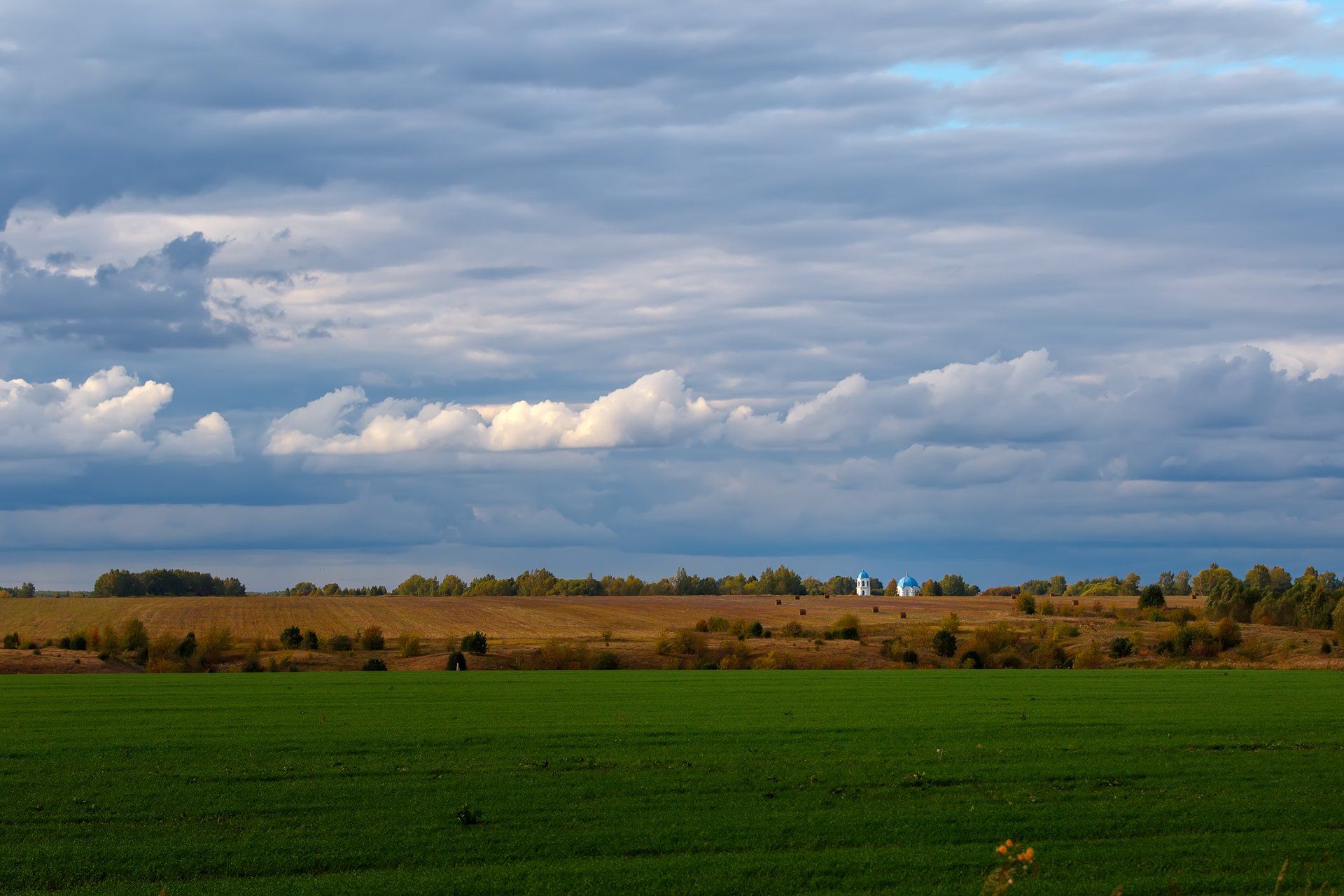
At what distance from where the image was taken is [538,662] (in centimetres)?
7612

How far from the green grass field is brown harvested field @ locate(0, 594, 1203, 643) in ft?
203

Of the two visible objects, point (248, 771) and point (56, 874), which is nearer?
point (56, 874)

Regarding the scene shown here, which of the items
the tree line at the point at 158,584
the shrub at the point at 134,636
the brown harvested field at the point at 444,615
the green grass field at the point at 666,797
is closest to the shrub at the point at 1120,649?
the brown harvested field at the point at 444,615

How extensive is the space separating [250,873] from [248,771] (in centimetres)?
772

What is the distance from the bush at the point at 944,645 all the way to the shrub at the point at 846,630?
898 centimetres

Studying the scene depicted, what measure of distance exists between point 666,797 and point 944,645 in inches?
2710

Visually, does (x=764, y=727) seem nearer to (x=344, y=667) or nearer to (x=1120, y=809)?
(x=1120, y=809)

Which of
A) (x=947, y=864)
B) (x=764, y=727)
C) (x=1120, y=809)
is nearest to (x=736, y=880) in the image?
(x=947, y=864)

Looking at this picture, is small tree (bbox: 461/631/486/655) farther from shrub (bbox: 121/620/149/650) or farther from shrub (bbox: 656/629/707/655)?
shrub (bbox: 121/620/149/650)

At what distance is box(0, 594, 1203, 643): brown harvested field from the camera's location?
99125 mm

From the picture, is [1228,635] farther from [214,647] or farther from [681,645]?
[214,647]

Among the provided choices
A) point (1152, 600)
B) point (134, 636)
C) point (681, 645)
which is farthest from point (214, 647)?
point (1152, 600)

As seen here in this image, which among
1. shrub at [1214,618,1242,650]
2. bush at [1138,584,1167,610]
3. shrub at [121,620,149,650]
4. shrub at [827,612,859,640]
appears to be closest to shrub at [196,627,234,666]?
shrub at [121,620,149,650]

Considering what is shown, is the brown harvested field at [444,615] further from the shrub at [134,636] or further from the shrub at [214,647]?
the shrub at [214,647]
